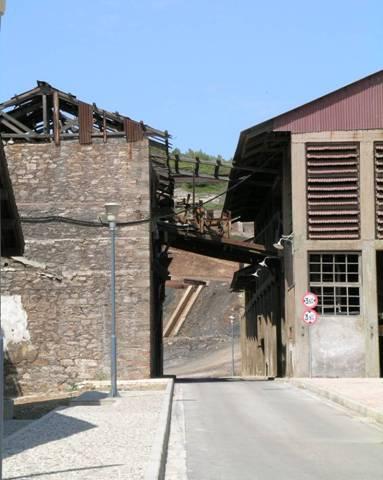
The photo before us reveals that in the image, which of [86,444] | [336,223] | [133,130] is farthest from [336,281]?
[86,444]

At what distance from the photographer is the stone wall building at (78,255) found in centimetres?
3070

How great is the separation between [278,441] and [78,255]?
18405mm

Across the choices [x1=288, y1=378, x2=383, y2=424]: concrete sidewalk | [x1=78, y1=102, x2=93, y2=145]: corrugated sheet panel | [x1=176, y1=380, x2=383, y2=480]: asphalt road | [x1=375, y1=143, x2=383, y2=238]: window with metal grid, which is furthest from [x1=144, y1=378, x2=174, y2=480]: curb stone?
[x1=375, y1=143, x2=383, y2=238]: window with metal grid

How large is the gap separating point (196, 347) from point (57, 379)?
4387 cm

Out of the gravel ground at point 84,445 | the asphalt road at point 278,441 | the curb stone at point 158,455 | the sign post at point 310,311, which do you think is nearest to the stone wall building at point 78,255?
the sign post at point 310,311

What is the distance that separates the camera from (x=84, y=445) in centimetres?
1223

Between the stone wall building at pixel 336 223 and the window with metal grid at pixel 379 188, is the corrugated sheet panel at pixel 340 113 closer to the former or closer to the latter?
the stone wall building at pixel 336 223

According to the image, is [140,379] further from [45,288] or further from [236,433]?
[236,433]

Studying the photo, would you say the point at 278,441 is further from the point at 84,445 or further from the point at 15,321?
the point at 15,321

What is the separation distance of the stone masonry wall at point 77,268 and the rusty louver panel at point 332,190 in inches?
228

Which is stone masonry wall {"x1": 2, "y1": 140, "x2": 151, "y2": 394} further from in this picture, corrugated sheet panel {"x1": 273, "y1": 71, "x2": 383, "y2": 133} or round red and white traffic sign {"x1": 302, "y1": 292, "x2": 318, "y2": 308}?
corrugated sheet panel {"x1": 273, "y1": 71, "x2": 383, "y2": 133}

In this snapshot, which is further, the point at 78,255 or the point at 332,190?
the point at 332,190

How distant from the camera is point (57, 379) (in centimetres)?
3064

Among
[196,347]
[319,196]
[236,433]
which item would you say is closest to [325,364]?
[319,196]
